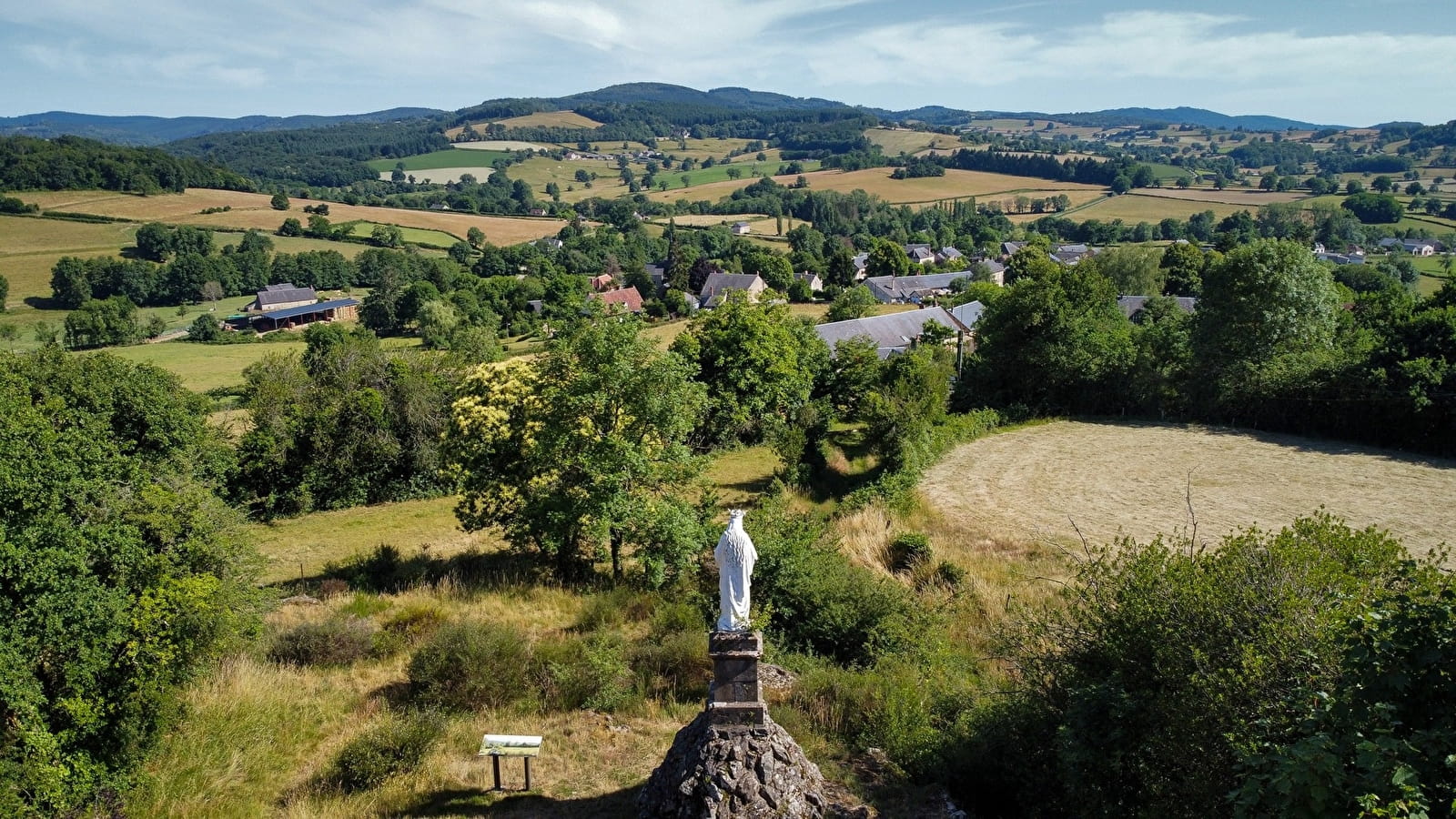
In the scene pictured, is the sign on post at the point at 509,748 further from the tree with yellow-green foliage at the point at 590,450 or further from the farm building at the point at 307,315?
the farm building at the point at 307,315

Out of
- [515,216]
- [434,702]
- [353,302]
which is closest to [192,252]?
[353,302]

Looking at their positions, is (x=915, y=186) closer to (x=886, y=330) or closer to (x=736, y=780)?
(x=886, y=330)

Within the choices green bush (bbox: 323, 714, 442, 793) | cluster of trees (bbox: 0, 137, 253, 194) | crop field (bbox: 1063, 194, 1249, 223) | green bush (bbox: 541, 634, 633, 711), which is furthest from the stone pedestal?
cluster of trees (bbox: 0, 137, 253, 194)

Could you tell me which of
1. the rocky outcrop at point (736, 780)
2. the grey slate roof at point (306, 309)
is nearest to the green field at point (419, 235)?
the grey slate roof at point (306, 309)

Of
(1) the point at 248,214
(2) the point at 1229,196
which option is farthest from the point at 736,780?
(2) the point at 1229,196

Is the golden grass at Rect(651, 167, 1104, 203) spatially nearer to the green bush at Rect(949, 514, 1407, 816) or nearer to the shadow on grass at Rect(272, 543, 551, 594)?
the shadow on grass at Rect(272, 543, 551, 594)
